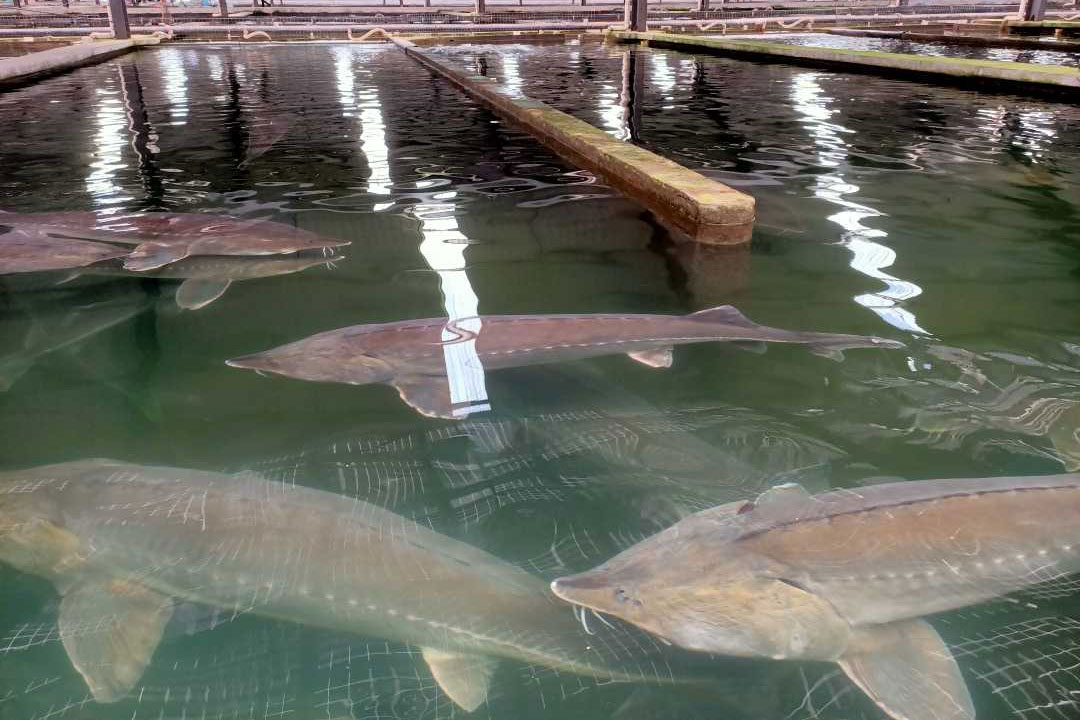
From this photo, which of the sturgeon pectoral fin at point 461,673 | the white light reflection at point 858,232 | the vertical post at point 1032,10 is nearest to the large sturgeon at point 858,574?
the sturgeon pectoral fin at point 461,673

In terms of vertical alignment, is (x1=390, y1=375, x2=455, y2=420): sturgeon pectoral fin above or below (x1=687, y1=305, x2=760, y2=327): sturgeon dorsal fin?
below

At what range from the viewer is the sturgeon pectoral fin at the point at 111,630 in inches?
71.2

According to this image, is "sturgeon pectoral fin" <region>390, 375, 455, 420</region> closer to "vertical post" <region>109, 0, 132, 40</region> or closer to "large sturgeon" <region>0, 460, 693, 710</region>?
"large sturgeon" <region>0, 460, 693, 710</region>

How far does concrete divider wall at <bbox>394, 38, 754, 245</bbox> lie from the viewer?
4.91 metres

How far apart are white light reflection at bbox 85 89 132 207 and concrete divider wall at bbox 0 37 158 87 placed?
3517 millimetres

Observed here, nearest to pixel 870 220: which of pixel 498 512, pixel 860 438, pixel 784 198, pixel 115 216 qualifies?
pixel 784 198

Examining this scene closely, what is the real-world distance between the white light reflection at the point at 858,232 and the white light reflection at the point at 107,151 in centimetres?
551

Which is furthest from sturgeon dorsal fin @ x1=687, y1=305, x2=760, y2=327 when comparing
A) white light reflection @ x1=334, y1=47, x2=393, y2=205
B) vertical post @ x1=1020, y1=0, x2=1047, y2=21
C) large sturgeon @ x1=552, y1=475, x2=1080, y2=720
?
vertical post @ x1=1020, y1=0, x2=1047, y2=21

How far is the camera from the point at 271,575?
6.49 ft

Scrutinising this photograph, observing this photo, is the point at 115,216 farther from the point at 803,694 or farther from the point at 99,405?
the point at 803,694

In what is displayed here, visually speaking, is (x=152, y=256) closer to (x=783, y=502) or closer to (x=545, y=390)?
(x=545, y=390)

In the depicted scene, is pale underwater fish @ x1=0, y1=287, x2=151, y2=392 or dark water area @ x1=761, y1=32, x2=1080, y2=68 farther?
dark water area @ x1=761, y1=32, x2=1080, y2=68

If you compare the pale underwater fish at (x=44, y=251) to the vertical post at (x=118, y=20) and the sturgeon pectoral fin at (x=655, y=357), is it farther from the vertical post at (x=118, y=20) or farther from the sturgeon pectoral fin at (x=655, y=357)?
the vertical post at (x=118, y=20)

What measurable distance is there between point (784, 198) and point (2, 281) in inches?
208
